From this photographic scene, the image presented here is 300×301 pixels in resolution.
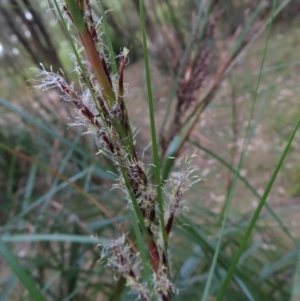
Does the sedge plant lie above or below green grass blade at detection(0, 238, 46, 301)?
above

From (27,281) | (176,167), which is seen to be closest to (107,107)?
(27,281)

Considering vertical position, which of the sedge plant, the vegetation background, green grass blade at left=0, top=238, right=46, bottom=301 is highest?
the sedge plant

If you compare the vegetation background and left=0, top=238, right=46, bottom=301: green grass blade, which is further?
the vegetation background

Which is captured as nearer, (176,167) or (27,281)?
(27,281)

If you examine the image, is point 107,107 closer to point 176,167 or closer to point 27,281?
point 27,281

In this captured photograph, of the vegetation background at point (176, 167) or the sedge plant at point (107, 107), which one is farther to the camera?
the vegetation background at point (176, 167)

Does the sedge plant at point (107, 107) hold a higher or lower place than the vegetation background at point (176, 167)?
higher

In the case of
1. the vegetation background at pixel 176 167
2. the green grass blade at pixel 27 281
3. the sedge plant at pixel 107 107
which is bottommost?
the vegetation background at pixel 176 167

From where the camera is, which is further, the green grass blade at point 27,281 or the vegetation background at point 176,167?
the vegetation background at point 176,167

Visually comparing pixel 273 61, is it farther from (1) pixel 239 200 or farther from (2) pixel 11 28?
(2) pixel 11 28
